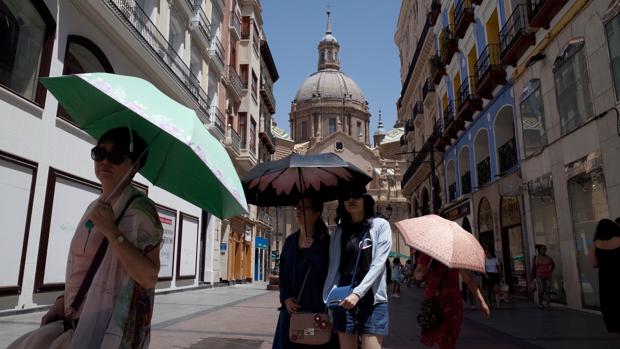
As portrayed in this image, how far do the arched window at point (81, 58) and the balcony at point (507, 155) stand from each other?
13.2m

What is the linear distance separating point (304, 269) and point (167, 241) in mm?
13833

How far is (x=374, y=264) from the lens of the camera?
3432 mm

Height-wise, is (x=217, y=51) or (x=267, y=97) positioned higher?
(x=267, y=97)

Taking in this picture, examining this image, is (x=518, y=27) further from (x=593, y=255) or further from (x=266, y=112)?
(x=266, y=112)

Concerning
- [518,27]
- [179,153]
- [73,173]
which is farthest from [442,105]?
[179,153]

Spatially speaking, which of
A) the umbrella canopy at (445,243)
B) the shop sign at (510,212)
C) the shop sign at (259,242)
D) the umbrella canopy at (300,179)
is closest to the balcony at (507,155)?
the shop sign at (510,212)

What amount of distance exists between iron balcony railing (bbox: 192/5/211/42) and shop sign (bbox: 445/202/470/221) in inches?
548

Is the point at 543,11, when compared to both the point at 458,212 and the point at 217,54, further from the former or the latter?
the point at 217,54

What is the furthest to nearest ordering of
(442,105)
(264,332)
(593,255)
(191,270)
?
(442,105), (191,270), (264,332), (593,255)

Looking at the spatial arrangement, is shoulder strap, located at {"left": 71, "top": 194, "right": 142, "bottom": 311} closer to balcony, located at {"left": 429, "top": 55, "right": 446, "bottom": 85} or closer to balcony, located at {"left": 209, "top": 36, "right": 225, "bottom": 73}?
balcony, located at {"left": 209, "top": 36, "right": 225, "bottom": 73}

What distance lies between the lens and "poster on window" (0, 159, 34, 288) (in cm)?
862

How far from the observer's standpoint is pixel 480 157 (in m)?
19.6

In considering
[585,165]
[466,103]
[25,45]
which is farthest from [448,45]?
[25,45]

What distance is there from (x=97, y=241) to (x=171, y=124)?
25.6 inches
